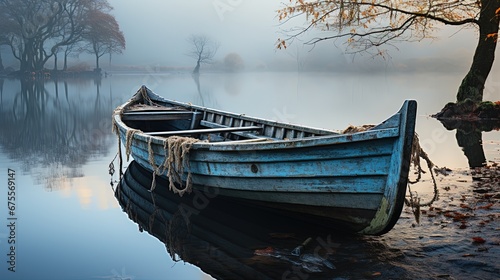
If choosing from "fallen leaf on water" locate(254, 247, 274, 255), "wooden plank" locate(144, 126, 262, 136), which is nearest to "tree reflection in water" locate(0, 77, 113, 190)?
"wooden plank" locate(144, 126, 262, 136)

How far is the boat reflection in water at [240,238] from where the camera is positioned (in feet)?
18.4

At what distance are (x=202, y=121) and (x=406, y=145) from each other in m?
7.21

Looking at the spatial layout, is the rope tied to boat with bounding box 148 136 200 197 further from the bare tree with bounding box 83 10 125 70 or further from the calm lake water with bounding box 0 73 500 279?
the bare tree with bounding box 83 10 125 70

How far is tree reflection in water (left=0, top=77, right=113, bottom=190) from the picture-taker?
12.7 metres

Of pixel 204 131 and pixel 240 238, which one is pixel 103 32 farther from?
pixel 240 238

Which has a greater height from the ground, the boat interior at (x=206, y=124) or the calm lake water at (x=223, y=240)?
the boat interior at (x=206, y=124)

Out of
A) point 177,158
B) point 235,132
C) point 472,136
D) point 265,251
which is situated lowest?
point 265,251

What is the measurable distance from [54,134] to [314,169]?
15.1m

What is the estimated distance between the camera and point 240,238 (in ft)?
22.3

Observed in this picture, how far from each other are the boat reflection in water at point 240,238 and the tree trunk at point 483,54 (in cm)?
1537

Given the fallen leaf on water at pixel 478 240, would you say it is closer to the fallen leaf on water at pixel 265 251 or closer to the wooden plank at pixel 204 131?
the fallen leaf on water at pixel 265 251

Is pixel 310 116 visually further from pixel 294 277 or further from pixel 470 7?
pixel 294 277

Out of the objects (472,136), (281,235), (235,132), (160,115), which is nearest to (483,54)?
(472,136)

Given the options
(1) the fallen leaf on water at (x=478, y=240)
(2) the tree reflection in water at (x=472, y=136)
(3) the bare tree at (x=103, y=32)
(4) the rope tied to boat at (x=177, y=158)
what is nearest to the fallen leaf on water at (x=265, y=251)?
(4) the rope tied to boat at (x=177, y=158)
